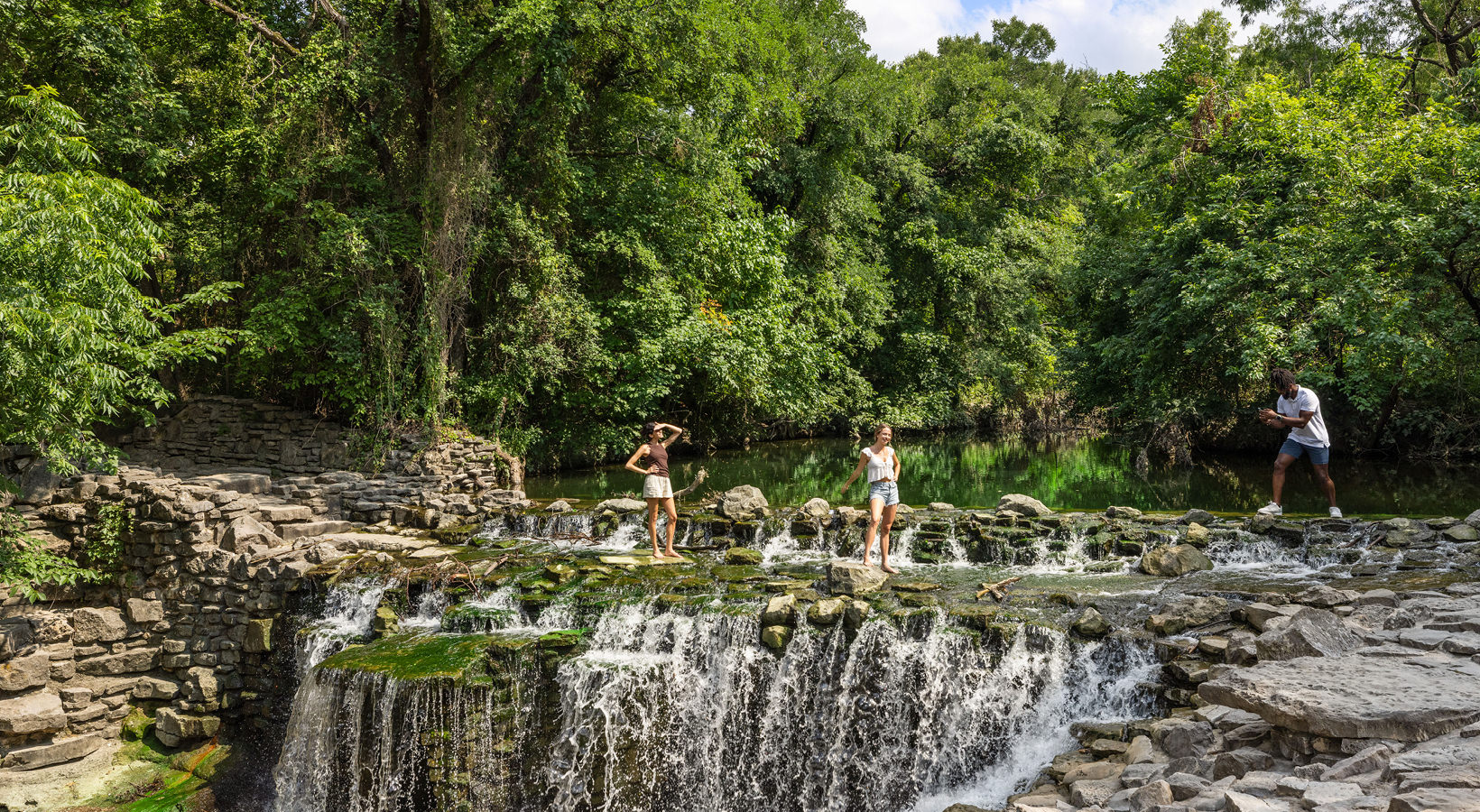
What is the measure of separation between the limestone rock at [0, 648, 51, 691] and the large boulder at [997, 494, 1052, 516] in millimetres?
11231

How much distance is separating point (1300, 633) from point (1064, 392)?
30958mm

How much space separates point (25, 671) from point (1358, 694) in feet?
38.1

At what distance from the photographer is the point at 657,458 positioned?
1021 cm

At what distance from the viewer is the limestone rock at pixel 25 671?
341 inches

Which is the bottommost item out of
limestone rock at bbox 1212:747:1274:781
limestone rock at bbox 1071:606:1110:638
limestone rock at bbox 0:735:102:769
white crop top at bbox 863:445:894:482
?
limestone rock at bbox 0:735:102:769

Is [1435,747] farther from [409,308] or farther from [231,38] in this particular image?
[231,38]

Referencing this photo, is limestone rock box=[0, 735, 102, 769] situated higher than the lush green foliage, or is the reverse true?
the lush green foliage

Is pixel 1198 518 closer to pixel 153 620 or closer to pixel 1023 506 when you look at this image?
pixel 1023 506

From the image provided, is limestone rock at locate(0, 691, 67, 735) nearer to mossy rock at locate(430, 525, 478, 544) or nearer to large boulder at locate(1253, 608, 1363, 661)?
mossy rock at locate(430, 525, 478, 544)

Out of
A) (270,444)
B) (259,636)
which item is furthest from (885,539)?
(270,444)

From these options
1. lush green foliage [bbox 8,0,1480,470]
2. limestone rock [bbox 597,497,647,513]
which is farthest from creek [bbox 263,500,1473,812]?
lush green foliage [bbox 8,0,1480,470]

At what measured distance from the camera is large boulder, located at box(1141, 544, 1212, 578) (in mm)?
9267

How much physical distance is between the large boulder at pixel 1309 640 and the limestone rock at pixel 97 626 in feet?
37.1

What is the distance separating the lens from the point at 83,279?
8.13 metres
